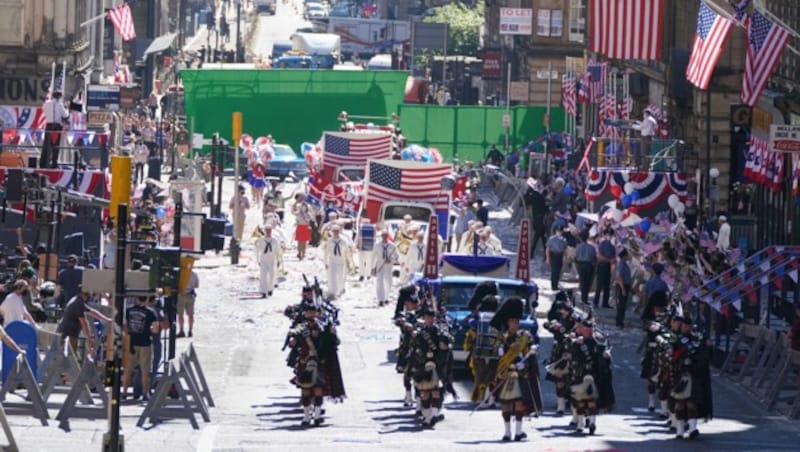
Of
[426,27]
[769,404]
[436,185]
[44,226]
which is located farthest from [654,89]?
[426,27]

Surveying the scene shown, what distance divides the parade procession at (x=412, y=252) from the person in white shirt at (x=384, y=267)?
7 cm

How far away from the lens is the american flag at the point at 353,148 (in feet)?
214

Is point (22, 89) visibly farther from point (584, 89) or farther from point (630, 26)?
point (584, 89)

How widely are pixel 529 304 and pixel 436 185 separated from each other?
756 inches

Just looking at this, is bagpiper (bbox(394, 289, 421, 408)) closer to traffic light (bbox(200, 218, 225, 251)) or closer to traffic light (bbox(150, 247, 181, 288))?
traffic light (bbox(200, 218, 225, 251))

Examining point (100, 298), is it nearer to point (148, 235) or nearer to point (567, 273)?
point (148, 235)

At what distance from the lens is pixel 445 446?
28.9m

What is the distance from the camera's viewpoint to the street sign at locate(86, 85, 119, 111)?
210 feet

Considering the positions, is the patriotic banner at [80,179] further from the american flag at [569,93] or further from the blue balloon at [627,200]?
the american flag at [569,93]

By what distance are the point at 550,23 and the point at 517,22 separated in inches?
66.2

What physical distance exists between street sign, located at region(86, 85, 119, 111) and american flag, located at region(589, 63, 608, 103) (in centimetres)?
1378

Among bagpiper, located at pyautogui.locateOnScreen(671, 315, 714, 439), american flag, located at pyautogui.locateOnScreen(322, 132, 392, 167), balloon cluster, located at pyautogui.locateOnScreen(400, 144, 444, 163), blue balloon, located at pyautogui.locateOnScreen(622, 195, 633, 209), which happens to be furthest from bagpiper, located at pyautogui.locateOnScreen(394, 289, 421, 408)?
balloon cluster, located at pyautogui.locateOnScreen(400, 144, 444, 163)

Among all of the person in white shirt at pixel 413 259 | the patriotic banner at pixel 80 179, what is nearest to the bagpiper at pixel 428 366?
the patriotic banner at pixel 80 179

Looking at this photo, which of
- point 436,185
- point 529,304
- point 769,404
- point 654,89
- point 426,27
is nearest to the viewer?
point 769,404
